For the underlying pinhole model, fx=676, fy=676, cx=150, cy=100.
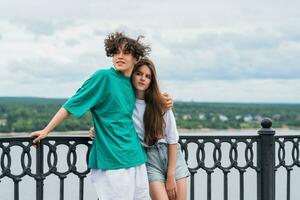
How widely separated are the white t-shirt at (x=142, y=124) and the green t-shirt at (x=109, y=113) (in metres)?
0.14

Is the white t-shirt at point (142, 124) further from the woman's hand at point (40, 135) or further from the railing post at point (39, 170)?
the railing post at point (39, 170)

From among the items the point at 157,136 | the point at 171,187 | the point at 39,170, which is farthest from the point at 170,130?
the point at 39,170

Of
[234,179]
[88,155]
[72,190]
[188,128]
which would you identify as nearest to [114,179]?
[88,155]

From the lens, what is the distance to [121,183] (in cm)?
479

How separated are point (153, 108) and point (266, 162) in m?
1.74

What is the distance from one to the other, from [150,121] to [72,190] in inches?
211

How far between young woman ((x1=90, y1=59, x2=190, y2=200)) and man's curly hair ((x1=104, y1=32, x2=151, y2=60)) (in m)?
0.09

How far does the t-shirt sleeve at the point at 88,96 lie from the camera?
4.74m

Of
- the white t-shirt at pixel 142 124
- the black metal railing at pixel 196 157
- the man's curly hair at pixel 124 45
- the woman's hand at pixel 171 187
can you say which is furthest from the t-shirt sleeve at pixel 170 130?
the black metal railing at pixel 196 157

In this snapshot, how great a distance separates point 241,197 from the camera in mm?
A: 6367

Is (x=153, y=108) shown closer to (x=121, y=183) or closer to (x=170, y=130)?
(x=170, y=130)

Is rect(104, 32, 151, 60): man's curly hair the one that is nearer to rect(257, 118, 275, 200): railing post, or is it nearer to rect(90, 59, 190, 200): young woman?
rect(90, 59, 190, 200): young woman

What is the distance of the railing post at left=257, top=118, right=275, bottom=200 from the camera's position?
6.19 m

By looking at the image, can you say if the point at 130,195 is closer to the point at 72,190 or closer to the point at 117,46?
the point at 117,46
